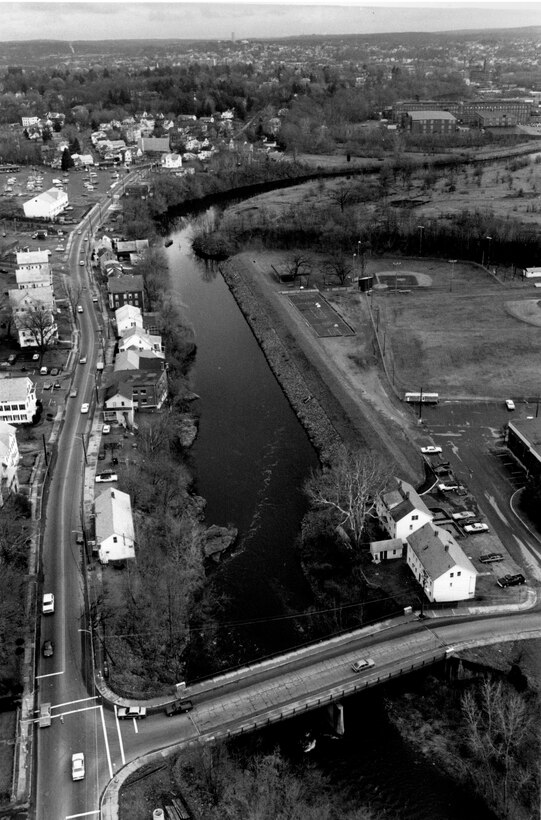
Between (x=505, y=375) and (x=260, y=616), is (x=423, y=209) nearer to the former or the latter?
(x=505, y=375)

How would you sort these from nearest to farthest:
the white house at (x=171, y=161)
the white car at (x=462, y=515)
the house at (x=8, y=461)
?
the white car at (x=462, y=515)
the house at (x=8, y=461)
the white house at (x=171, y=161)

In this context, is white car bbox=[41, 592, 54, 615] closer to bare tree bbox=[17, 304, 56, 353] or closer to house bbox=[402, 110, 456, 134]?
bare tree bbox=[17, 304, 56, 353]

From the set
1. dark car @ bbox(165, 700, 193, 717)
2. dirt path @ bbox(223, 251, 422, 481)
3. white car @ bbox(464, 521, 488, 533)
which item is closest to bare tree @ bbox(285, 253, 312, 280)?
dirt path @ bbox(223, 251, 422, 481)

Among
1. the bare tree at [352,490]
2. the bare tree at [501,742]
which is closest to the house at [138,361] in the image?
the bare tree at [352,490]

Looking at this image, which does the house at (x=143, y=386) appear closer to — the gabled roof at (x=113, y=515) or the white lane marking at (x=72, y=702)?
the gabled roof at (x=113, y=515)

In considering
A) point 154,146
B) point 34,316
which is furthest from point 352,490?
point 154,146

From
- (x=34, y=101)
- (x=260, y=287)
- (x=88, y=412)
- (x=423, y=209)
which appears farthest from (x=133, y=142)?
(x=88, y=412)

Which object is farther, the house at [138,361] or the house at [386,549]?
the house at [138,361]
